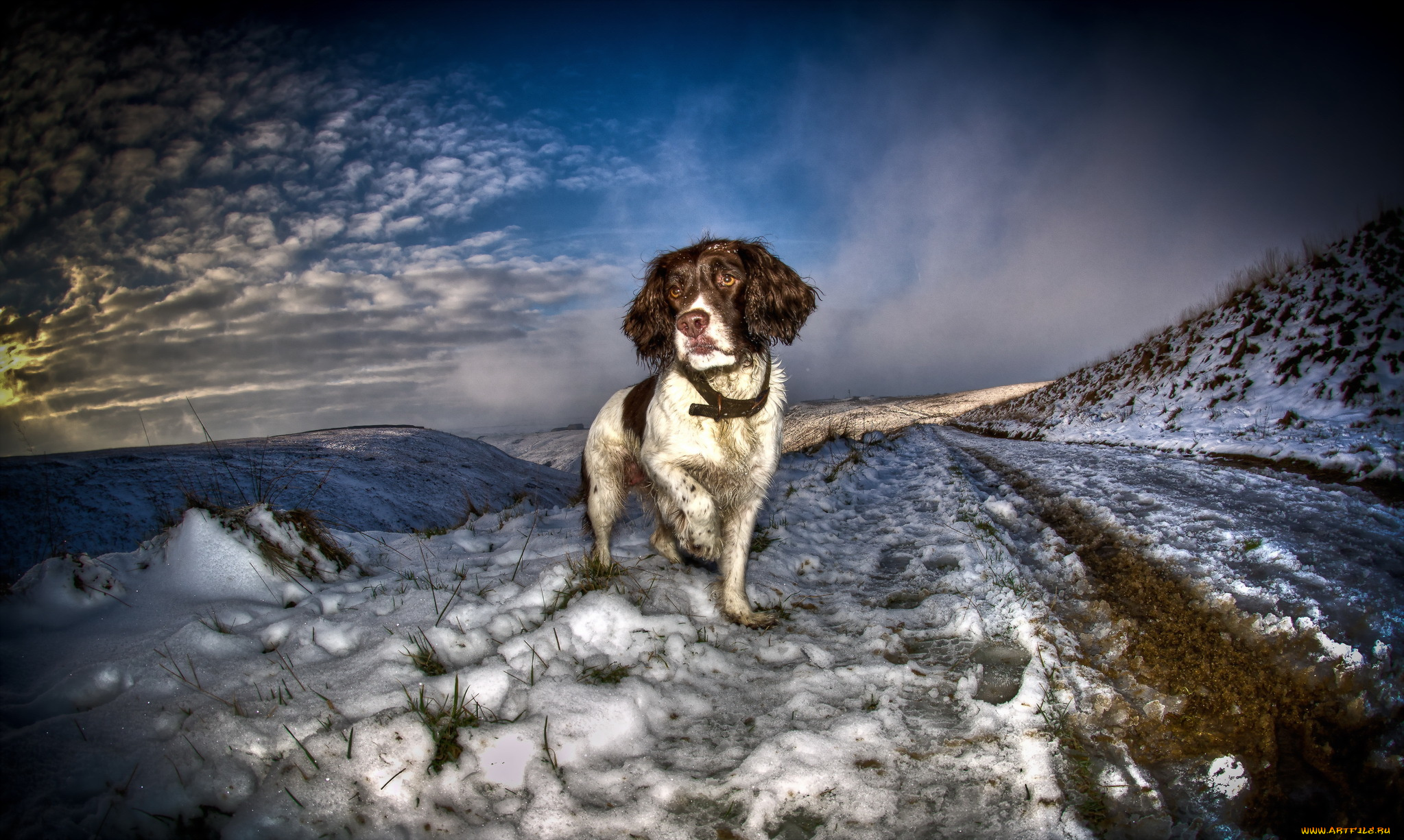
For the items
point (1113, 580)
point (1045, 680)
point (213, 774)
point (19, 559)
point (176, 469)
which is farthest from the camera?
point (176, 469)

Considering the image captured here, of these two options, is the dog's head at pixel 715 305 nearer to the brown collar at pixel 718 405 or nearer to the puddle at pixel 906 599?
the brown collar at pixel 718 405

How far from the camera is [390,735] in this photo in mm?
1667

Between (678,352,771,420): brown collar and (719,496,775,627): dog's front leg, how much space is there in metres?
0.56

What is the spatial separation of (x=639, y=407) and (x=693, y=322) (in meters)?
1.07

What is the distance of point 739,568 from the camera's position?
3.20 m

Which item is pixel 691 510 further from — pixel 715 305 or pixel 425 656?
pixel 425 656

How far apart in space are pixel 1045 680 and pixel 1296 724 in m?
0.66

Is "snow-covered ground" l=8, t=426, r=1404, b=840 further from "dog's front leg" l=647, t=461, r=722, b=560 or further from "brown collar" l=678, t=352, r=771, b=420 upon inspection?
"brown collar" l=678, t=352, r=771, b=420

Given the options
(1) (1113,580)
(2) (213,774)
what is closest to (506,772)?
(2) (213,774)

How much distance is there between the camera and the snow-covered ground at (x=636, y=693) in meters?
1.48

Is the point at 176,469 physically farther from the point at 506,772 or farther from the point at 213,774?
the point at 506,772

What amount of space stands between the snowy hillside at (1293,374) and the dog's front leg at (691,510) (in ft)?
17.0

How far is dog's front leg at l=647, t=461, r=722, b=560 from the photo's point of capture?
11.0 ft

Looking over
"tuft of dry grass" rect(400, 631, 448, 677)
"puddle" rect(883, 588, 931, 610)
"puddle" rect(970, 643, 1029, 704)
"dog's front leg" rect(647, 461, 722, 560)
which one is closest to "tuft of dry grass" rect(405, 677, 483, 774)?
"tuft of dry grass" rect(400, 631, 448, 677)
